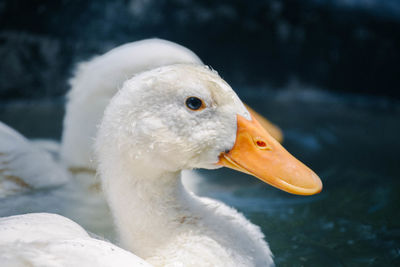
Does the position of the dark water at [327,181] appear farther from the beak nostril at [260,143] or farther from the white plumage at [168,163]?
the beak nostril at [260,143]

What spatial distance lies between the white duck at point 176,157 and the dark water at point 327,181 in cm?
68

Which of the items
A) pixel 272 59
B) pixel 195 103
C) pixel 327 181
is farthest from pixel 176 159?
pixel 272 59

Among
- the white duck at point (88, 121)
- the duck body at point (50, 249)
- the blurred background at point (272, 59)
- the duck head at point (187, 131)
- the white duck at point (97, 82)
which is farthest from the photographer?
the blurred background at point (272, 59)

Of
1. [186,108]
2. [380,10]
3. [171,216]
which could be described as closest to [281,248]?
[171,216]

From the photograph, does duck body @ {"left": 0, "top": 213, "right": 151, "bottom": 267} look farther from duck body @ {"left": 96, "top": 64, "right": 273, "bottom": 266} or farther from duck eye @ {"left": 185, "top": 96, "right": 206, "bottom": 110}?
duck eye @ {"left": 185, "top": 96, "right": 206, "bottom": 110}

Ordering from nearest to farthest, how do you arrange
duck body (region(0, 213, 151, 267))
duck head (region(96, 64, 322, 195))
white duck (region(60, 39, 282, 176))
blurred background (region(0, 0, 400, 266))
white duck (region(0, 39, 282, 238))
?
duck body (region(0, 213, 151, 267))
duck head (region(96, 64, 322, 195))
white duck (region(0, 39, 282, 238))
white duck (region(60, 39, 282, 176))
blurred background (region(0, 0, 400, 266))

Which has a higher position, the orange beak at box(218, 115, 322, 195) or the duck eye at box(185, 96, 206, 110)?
the duck eye at box(185, 96, 206, 110)

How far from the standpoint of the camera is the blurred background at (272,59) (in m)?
4.32

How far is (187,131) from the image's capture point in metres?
1.91

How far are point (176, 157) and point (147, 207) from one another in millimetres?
234

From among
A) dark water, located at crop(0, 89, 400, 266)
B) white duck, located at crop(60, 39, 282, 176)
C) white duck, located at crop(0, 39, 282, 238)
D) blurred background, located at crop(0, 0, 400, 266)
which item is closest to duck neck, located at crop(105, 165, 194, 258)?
white duck, located at crop(0, 39, 282, 238)

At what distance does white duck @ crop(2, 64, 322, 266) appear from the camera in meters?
1.91

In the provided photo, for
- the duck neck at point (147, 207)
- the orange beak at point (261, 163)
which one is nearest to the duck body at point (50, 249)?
the duck neck at point (147, 207)

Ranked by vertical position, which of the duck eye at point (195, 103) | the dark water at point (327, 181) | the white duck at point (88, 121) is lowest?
the dark water at point (327, 181)
